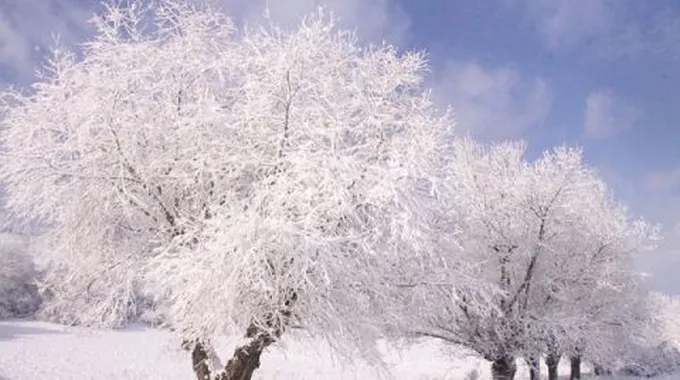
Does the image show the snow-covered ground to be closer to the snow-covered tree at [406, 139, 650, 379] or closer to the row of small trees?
the snow-covered tree at [406, 139, 650, 379]

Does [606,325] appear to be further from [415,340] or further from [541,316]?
[415,340]

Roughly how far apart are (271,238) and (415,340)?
1325 centimetres

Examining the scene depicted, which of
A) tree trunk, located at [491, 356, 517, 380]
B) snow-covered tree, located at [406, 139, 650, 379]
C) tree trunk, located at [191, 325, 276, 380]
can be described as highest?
snow-covered tree, located at [406, 139, 650, 379]

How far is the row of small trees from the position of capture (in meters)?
9.90

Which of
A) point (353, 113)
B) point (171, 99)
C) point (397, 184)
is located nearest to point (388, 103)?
point (353, 113)

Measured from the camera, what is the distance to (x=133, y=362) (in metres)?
39.0

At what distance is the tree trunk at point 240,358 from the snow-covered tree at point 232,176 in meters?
0.04

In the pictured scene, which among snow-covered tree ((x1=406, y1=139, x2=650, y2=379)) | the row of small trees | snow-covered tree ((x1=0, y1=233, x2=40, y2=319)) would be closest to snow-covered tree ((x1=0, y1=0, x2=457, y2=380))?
the row of small trees

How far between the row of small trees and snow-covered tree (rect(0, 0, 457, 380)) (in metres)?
0.04

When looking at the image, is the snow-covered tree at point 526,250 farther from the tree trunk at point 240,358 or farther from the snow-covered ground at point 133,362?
the tree trunk at point 240,358

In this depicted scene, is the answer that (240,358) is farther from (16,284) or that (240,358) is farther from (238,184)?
(16,284)

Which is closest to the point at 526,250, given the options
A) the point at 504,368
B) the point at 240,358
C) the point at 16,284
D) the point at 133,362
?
the point at 504,368

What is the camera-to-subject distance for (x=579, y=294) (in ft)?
74.4

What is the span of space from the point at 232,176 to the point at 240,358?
3.45 m
